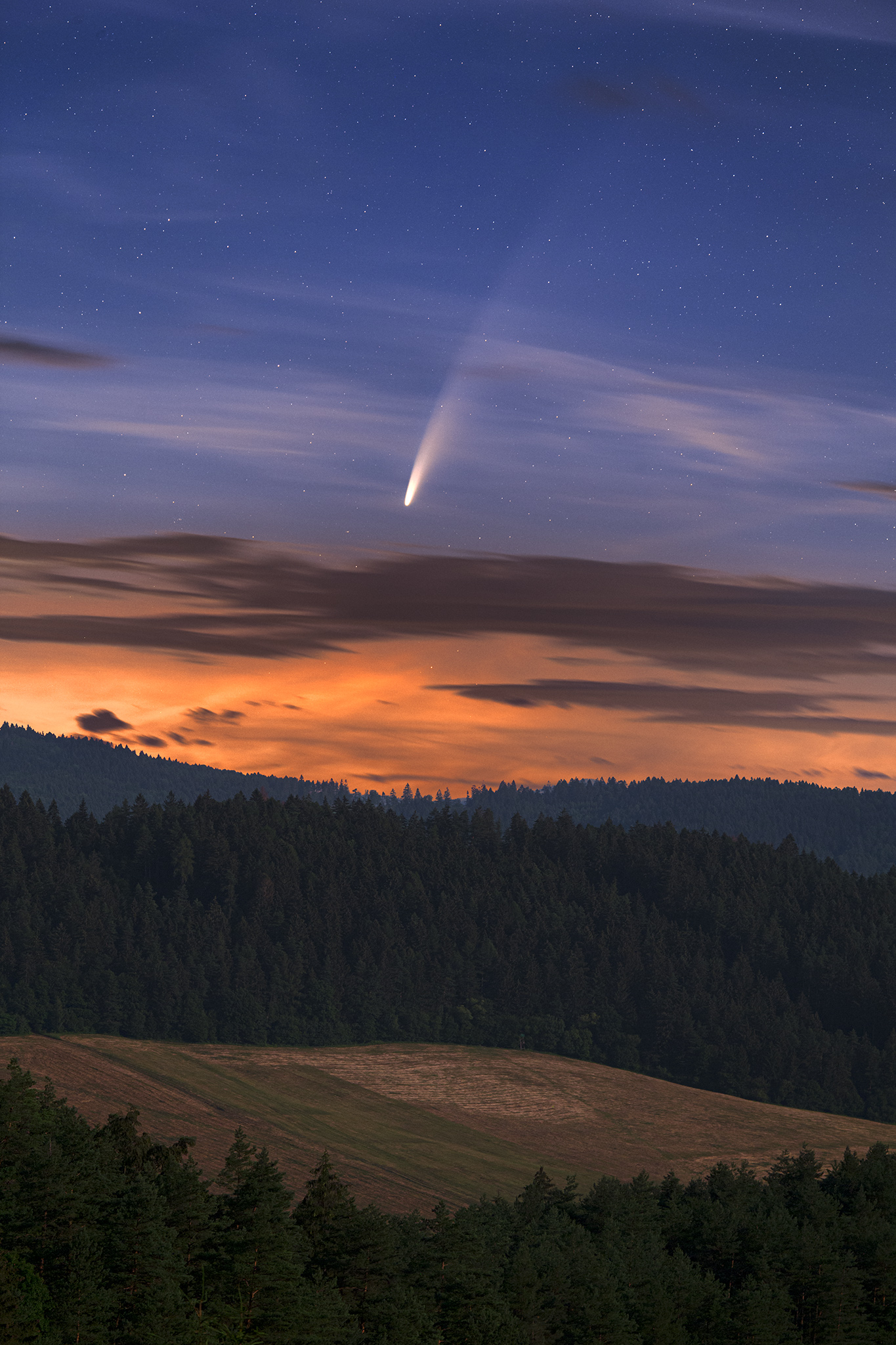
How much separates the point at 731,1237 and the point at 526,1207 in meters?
18.5

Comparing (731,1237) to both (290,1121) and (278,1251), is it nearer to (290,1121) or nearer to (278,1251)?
(278,1251)

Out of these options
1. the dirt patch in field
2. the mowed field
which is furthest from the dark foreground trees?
the dirt patch in field

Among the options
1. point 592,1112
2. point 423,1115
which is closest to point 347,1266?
point 423,1115

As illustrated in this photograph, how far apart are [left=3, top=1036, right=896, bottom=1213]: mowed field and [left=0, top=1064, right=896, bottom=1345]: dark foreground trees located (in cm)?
5215

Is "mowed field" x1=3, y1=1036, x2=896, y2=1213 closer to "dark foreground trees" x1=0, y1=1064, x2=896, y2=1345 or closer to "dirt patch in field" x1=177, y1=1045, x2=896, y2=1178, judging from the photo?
"dirt patch in field" x1=177, y1=1045, x2=896, y2=1178

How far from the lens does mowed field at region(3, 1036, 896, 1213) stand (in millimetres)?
138875

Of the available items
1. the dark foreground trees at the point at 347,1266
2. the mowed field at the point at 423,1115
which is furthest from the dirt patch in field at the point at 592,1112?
the dark foreground trees at the point at 347,1266

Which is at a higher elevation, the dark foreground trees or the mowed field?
the dark foreground trees

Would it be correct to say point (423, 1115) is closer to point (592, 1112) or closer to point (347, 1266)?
point (592, 1112)

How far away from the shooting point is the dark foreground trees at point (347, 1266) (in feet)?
169

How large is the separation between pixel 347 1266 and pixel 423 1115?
342 ft

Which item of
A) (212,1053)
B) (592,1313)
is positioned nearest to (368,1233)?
(592,1313)

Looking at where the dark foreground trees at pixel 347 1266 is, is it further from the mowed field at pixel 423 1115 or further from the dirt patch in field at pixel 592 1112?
the dirt patch in field at pixel 592 1112

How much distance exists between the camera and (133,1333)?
48562 mm
